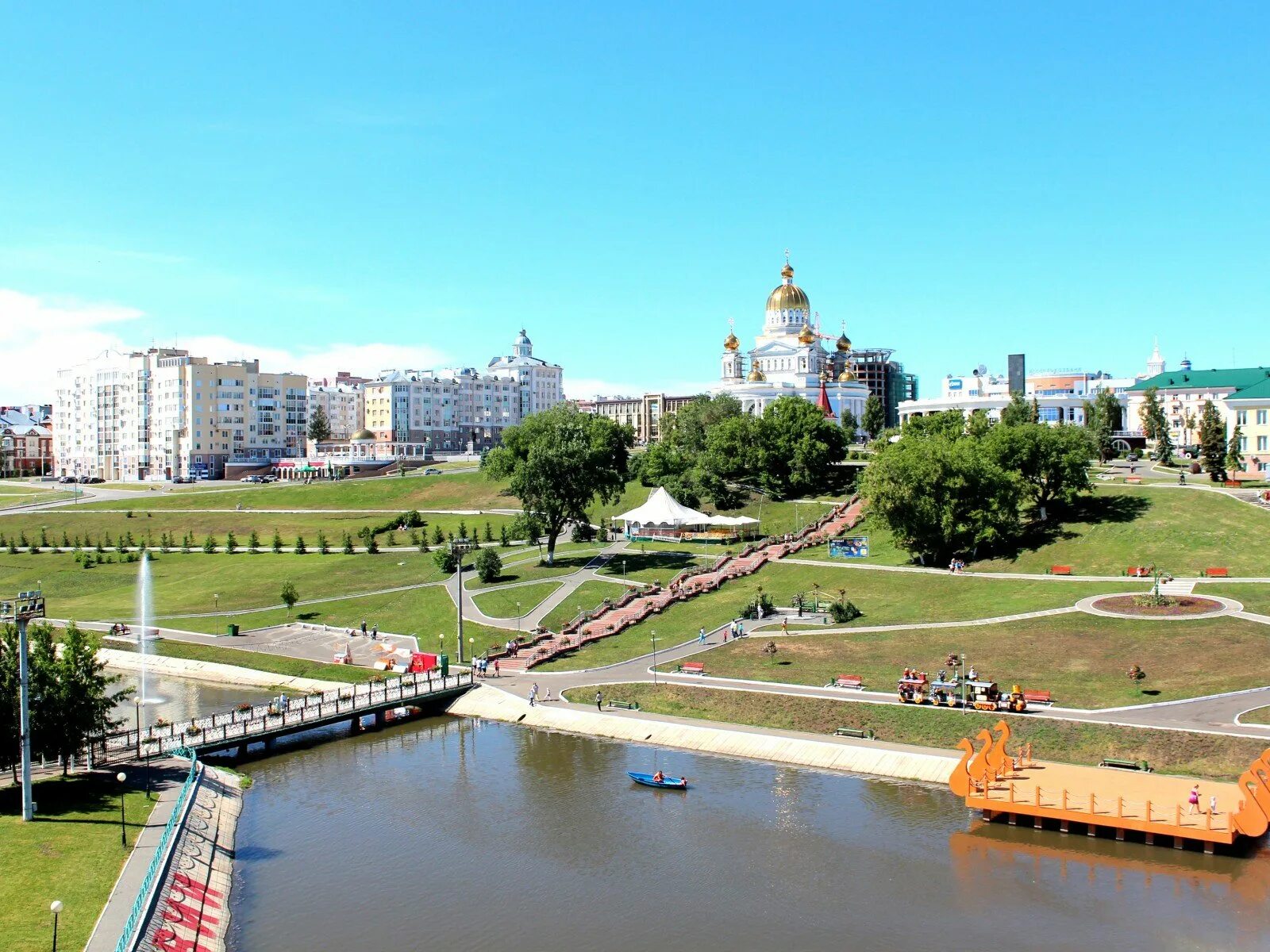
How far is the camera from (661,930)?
3103 cm

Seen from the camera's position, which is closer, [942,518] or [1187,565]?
[1187,565]

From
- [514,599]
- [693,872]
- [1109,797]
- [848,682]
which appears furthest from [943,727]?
[514,599]

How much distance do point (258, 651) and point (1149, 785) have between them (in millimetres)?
48813

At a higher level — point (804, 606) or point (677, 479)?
point (677, 479)

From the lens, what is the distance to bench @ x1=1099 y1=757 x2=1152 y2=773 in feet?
134

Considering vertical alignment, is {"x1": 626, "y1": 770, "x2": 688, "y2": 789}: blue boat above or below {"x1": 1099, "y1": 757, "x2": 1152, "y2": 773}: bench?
below

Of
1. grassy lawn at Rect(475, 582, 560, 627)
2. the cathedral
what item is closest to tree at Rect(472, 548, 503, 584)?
grassy lawn at Rect(475, 582, 560, 627)

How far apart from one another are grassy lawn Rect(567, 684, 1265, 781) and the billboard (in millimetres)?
28698

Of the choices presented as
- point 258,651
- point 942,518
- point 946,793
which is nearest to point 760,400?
point 942,518

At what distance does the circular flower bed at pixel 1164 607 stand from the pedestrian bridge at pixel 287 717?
32941mm

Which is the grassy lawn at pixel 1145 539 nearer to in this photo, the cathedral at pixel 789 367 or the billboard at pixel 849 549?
the billboard at pixel 849 549

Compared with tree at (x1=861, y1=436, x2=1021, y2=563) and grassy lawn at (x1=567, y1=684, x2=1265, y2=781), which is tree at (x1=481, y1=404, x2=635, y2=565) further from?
grassy lawn at (x1=567, y1=684, x2=1265, y2=781)

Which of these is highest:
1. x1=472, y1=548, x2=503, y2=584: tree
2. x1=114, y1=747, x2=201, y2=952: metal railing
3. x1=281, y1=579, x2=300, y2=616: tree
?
x1=472, y1=548, x2=503, y2=584: tree

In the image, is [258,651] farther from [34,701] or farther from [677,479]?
[677,479]
